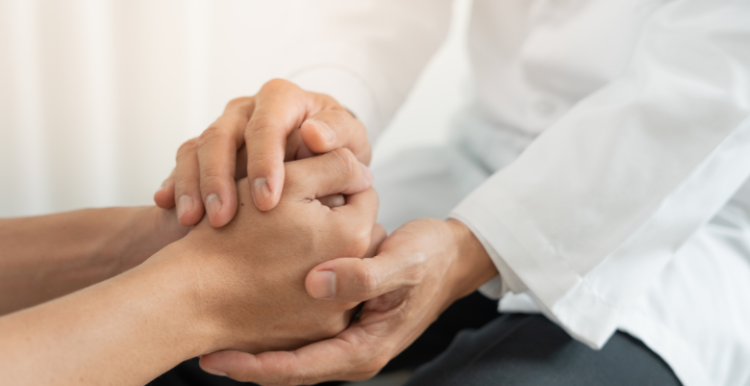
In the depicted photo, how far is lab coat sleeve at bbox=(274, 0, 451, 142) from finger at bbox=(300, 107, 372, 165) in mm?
157

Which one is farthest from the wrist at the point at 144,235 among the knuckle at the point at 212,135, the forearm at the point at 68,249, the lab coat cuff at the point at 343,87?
the lab coat cuff at the point at 343,87

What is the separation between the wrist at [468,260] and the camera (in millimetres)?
595

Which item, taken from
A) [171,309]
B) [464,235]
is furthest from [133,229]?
[464,235]

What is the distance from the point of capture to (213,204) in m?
0.50

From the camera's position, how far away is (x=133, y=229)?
59cm

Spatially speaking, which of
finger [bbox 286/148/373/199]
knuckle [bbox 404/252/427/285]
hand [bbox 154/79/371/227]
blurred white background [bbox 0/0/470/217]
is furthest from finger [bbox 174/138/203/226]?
blurred white background [bbox 0/0/470/217]

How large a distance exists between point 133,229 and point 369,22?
0.55 m

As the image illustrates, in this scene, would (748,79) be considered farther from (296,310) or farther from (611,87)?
(296,310)

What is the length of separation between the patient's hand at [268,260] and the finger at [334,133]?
1.2 inches

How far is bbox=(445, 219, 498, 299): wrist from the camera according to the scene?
1.95 ft

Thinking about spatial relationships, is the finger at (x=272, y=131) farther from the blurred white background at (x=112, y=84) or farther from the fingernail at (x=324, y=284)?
the blurred white background at (x=112, y=84)

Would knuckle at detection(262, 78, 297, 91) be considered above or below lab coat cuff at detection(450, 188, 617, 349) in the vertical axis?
above

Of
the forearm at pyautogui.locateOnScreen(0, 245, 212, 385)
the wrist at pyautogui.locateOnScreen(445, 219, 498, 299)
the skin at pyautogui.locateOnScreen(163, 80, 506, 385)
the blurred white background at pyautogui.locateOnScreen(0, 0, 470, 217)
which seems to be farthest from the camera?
the blurred white background at pyautogui.locateOnScreen(0, 0, 470, 217)

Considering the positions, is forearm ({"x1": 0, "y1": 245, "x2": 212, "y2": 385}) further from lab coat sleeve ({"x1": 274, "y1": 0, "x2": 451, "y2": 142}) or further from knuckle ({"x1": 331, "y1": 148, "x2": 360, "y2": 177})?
lab coat sleeve ({"x1": 274, "y1": 0, "x2": 451, "y2": 142})
